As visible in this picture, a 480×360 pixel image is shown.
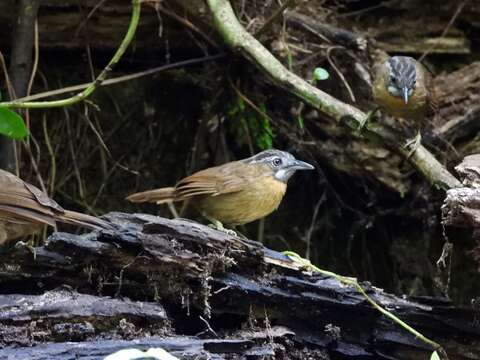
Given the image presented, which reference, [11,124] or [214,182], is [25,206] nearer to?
[11,124]

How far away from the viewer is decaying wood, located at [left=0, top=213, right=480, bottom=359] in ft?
12.2

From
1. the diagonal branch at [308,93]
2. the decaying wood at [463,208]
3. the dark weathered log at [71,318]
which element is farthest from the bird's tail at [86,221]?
the diagonal branch at [308,93]

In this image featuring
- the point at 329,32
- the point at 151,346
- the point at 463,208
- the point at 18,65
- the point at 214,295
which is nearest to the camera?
the point at 151,346

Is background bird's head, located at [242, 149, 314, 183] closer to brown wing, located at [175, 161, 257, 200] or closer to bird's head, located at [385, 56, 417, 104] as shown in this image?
brown wing, located at [175, 161, 257, 200]

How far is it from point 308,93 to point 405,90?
69 centimetres

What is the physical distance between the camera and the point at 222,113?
21.2 ft

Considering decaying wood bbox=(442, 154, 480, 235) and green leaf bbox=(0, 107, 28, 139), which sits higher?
green leaf bbox=(0, 107, 28, 139)

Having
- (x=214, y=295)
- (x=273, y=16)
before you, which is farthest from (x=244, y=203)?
(x=214, y=295)

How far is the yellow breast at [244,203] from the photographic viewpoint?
5.32 metres

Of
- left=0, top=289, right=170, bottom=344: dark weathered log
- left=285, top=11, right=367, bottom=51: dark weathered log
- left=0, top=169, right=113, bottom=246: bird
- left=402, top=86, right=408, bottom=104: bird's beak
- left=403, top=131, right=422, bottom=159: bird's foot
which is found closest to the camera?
left=0, top=289, right=170, bottom=344: dark weathered log

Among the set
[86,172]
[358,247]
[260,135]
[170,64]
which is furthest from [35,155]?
[358,247]

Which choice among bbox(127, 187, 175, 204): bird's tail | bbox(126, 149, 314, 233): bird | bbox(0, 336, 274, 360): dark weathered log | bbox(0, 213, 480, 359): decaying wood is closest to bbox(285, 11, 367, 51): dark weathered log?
bbox(126, 149, 314, 233): bird

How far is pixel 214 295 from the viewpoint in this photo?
3949 mm

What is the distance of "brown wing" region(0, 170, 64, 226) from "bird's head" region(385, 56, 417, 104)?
2.48 metres
